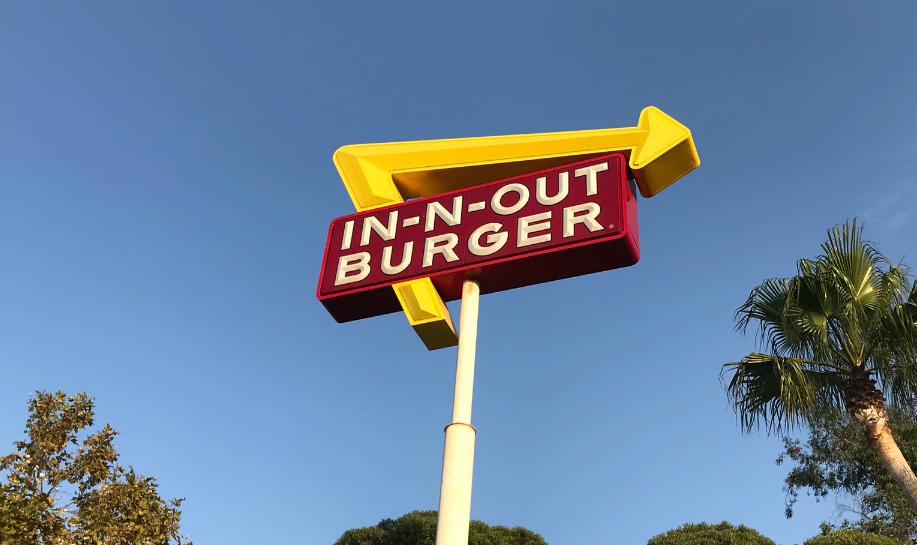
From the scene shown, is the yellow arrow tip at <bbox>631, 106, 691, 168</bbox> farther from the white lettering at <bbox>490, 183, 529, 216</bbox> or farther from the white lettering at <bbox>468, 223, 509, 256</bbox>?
the white lettering at <bbox>468, 223, 509, 256</bbox>

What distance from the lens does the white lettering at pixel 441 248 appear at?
798cm

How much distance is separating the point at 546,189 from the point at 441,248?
140 cm

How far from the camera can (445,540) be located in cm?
604

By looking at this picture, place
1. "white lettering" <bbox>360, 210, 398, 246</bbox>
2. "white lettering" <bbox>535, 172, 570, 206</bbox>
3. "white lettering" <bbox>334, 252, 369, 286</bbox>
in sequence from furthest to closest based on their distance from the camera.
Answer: "white lettering" <bbox>360, 210, 398, 246</bbox> < "white lettering" <bbox>334, 252, 369, 286</bbox> < "white lettering" <bbox>535, 172, 570, 206</bbox>

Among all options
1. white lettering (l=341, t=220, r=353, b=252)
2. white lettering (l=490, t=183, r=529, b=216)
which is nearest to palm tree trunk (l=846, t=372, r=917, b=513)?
white lettering (l=490, t=183, r=529, b=216)

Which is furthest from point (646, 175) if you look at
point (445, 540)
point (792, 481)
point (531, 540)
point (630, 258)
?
point (792, 481)

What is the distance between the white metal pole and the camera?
6.13 m

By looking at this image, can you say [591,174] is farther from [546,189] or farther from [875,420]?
[875,420]

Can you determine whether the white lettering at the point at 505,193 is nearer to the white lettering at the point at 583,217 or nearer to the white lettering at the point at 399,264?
the white lettering at the point at 583,217

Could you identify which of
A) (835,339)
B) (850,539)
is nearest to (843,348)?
(835,339)

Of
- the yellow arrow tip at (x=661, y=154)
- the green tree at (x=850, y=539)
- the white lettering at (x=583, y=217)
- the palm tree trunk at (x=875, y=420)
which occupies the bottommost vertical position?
the green tree at (x=850, y=539)

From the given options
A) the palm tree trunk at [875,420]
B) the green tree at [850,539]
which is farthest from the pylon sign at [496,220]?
the green tree at [850,539]

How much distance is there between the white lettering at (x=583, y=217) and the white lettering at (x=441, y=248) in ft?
4.27

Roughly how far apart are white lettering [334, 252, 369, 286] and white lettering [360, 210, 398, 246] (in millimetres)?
234
